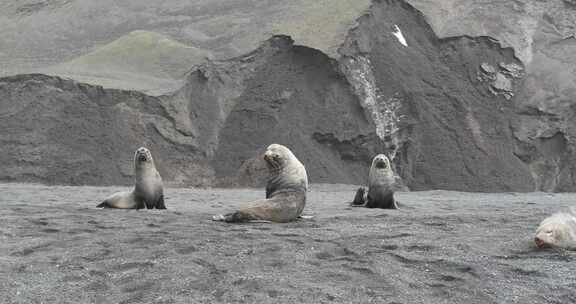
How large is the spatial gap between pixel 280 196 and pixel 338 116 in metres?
11.4

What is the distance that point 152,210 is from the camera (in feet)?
28.2

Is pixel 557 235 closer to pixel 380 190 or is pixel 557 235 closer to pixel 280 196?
pixel 280 196

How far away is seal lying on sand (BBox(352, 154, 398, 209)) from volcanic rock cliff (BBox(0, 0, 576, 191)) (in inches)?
263

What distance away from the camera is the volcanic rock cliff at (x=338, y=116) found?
16.1 metres

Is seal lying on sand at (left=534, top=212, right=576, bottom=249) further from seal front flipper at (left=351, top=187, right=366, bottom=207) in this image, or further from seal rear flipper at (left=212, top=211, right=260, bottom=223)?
seal front flipper at (left=351, top=187, right=366, bottom=207)

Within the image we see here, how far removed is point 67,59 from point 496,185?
529 inches

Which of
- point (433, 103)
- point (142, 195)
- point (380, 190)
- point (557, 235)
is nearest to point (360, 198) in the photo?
point (380, 190)

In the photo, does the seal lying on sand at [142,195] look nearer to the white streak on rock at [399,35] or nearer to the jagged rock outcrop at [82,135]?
the jagged rock outcrop at [82,135]

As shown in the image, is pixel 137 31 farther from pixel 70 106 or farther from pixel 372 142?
pixel 372 142

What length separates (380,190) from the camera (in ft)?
32.9

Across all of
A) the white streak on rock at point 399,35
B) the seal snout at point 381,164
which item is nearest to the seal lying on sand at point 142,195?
the seal snout at point 381,164

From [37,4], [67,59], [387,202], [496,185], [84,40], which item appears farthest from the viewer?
[37,4]

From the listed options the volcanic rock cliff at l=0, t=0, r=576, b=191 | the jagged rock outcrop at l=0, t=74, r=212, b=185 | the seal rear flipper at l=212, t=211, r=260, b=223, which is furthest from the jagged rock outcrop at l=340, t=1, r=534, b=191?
the seal rear flipper at l=212, t=211, r=260, b=223

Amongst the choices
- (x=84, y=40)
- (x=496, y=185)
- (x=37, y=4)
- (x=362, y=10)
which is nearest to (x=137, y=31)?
(x=84, y=40)
